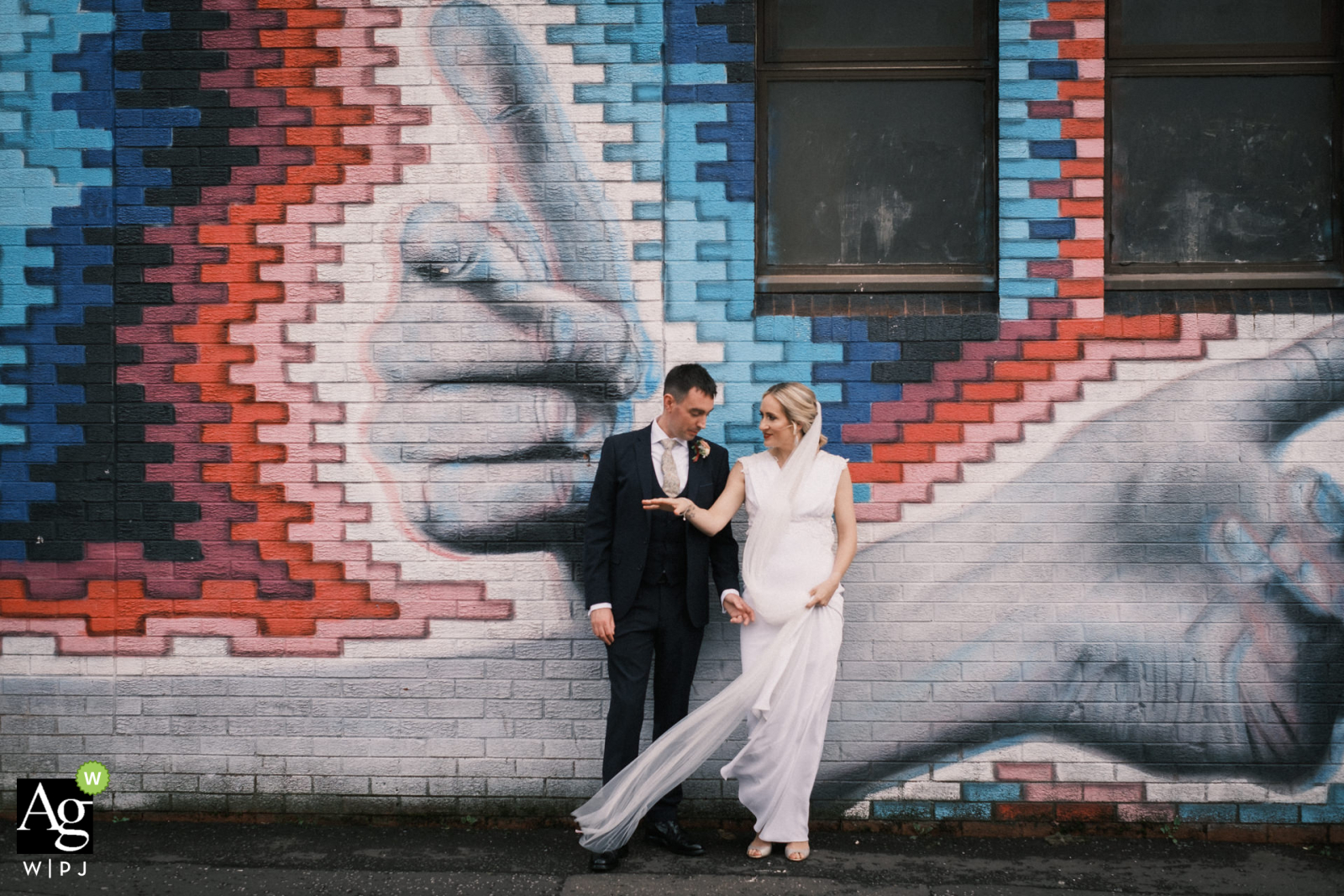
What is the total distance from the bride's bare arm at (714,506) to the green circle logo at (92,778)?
9.27 ft

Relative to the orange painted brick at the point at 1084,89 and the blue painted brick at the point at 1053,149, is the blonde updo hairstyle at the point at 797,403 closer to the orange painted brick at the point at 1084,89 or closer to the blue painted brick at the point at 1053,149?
the blue painted brick at the point at 1053,149

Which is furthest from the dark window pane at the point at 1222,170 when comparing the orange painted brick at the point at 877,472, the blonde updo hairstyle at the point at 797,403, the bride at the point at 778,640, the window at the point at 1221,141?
the bride at the point at 778,640

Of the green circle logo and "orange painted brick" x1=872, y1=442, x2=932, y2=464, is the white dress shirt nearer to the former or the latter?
"orange painted brick" x1=872, y1=442, x2=932, y2=464

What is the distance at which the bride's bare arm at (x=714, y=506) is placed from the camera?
3932 mm

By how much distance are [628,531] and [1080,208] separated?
2.41m

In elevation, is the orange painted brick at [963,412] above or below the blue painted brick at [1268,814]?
above

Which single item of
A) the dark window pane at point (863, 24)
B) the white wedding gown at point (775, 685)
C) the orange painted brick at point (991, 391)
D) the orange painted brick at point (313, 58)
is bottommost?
the white wedding gown at point (775, 685)

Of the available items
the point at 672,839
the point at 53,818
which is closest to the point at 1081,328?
the point at 672,839

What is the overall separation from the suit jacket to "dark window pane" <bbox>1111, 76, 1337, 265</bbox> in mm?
2276

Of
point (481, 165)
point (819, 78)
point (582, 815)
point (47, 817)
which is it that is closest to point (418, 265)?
point (481, 165)

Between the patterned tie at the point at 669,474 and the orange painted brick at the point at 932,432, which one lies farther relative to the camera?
the orange painted brick at the point at 932,432

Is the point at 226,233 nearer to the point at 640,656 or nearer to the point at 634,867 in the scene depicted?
the point at 640,656

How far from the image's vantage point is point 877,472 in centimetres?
451

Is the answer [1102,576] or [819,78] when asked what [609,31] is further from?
[1102,576]
